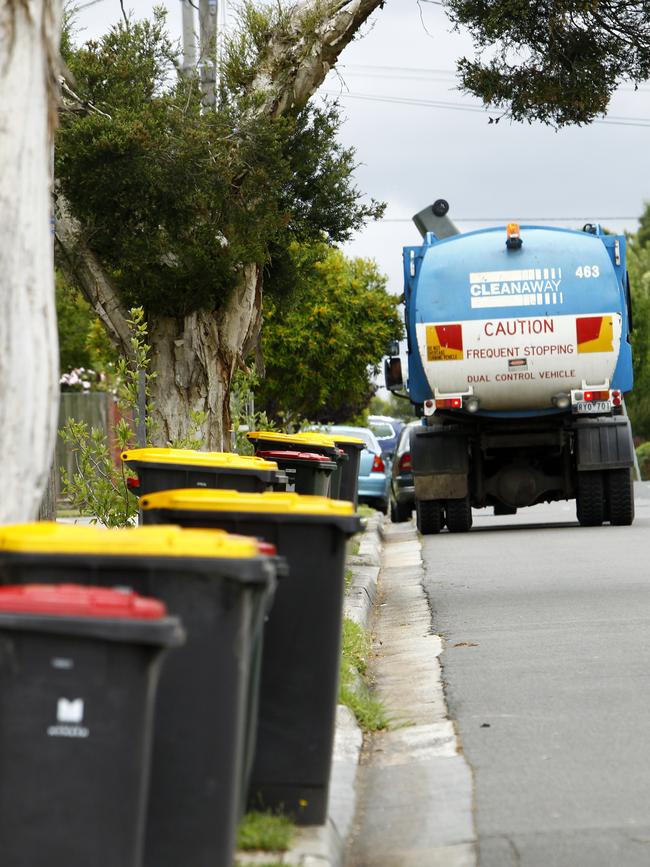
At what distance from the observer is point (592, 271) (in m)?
16.1

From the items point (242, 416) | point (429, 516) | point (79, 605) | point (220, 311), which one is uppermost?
point (220, 311)

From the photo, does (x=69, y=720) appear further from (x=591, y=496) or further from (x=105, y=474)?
(x=591, y=496)

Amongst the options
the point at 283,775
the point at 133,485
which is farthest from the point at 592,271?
the point at 283,775

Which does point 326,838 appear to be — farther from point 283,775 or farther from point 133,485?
point 133,485

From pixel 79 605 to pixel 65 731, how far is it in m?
0.28

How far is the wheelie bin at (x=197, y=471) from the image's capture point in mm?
7317

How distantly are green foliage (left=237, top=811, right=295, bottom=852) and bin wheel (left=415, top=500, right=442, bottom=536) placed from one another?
13007 millimetres

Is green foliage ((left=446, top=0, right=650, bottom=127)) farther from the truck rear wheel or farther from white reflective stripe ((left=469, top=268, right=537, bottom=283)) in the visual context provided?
the truck rear wheel

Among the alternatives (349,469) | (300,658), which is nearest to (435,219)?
(349,469)

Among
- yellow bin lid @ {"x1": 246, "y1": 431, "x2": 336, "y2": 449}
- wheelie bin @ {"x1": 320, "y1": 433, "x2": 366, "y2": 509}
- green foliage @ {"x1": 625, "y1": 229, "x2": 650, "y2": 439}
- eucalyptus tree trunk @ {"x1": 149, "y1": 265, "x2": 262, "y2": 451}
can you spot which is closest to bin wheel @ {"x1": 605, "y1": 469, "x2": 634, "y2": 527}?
wheelie bin @ {"x1": 320, "y1": 433, "x2": 366, "y2": 509}

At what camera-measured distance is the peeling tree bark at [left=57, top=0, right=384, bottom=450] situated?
12188 mm

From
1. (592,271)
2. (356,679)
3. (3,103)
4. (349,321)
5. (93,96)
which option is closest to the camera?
(3,103)

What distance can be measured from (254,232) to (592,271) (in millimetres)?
5314

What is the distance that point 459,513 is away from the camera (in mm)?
17922
